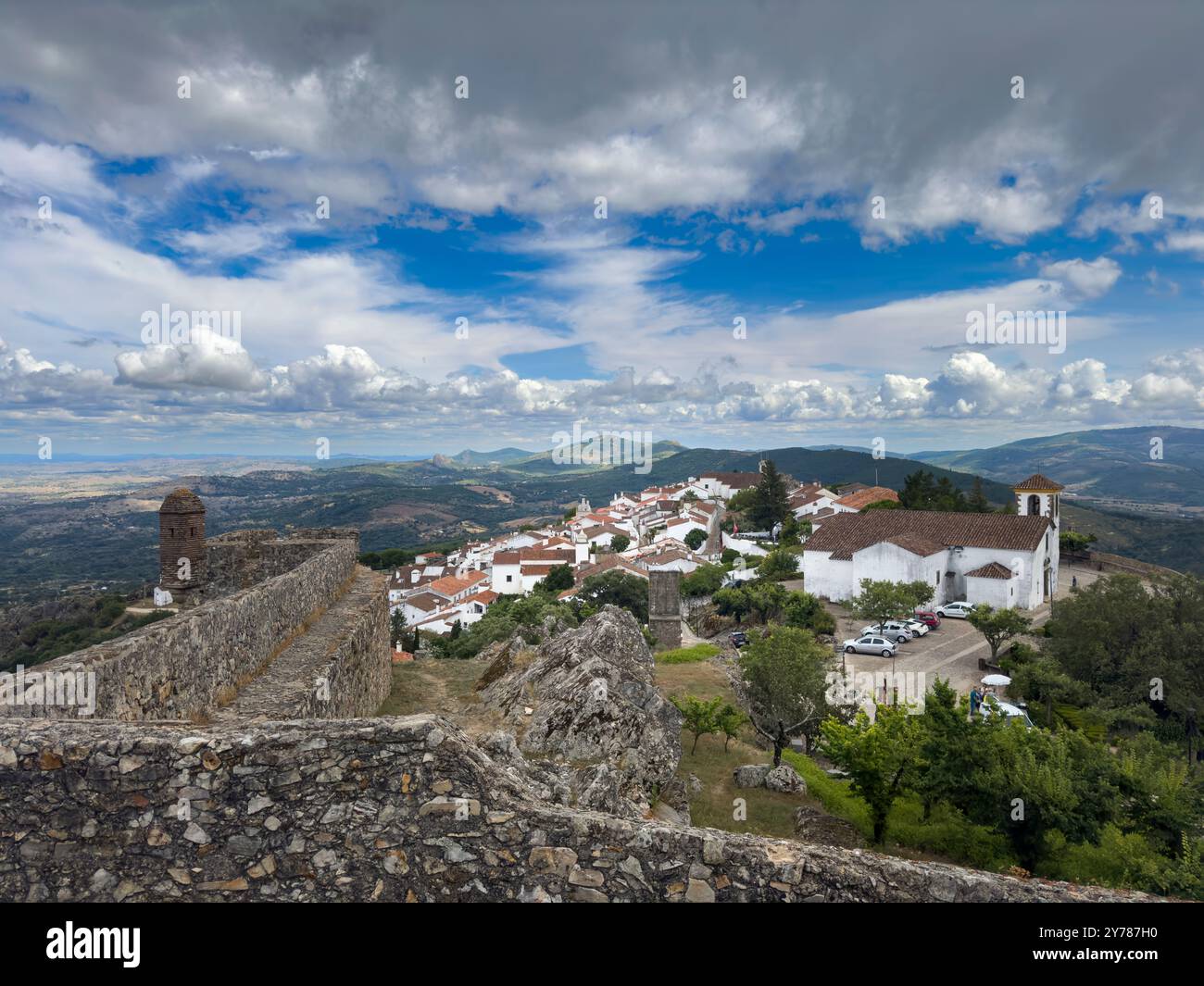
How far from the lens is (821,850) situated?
358cm

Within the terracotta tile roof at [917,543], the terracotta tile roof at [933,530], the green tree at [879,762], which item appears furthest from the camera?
the terracotta tile roof at [933,530]

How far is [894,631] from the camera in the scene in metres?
34.2

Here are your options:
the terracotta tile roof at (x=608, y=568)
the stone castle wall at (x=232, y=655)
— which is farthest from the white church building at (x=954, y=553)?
the stone castle wall at (x=232, y=655)

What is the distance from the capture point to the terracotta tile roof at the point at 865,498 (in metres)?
69.5

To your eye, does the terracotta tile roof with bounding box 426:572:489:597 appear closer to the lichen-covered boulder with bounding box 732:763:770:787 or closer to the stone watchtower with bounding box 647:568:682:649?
the stone watchtower with bounding box 647:568:682:649

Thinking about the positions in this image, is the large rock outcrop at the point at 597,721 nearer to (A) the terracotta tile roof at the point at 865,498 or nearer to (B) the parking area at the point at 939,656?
(B) the parking area at the point at 939,656

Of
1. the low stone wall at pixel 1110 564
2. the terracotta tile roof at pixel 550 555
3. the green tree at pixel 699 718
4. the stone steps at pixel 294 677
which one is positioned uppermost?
the stone steps at pixel 294 677

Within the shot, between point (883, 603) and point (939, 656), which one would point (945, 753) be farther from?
point (883, 603)

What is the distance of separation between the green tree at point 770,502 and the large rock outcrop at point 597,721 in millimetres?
66187

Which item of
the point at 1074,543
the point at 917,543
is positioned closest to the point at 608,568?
the point at 917,543

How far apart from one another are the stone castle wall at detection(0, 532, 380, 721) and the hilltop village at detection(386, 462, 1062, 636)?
1305cm

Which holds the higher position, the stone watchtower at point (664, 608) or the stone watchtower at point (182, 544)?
the stone watchtower at point (182, 544)

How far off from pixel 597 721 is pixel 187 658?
172 inches
